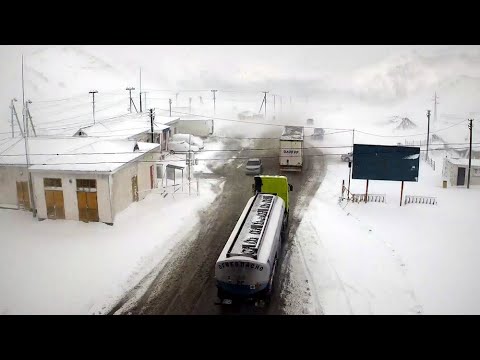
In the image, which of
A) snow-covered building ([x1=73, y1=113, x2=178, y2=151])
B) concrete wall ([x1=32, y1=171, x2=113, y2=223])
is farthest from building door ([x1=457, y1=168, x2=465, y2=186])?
snow-covered building ([x1=73, y1=113, x2=178, y2=151])

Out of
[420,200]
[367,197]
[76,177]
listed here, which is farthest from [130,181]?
[420,200]

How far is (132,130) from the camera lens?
44625 mm

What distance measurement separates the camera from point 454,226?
86.9 feet

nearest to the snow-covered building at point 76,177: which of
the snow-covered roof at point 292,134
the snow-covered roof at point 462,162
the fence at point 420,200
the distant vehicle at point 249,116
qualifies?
the snow-covered roof at point 292,134

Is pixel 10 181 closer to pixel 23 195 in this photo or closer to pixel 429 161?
pixel 23 195

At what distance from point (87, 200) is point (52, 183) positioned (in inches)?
104

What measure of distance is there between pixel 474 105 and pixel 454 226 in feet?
148

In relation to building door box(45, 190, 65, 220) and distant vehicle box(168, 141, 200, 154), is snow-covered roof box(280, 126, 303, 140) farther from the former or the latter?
building door box(45, 190, 65, 220)

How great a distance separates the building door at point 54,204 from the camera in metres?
26.8

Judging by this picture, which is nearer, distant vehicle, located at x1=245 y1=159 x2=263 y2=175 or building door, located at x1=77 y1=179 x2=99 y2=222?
building door, located at x1=77 y1=179 x2=99 y2=222

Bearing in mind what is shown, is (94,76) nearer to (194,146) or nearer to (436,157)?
(194,146)

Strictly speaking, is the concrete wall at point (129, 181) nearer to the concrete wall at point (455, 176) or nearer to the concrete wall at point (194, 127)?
the concrete wall at point (455, 176)

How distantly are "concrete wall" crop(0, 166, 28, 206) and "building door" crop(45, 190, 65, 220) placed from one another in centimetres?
327

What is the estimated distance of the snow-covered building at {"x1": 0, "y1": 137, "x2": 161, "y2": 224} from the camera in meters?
26.3
